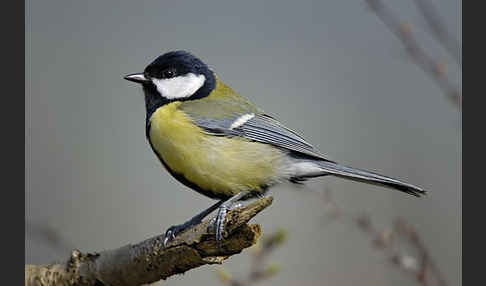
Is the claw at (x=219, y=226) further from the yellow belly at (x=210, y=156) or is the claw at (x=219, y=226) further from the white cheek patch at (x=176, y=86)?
the white cheek patch at (x=176, y=86)

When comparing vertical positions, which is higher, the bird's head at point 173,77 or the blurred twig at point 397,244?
the bird's head at point 173,77

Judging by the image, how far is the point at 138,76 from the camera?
2029 millimetres

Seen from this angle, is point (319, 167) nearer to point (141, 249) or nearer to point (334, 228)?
point (141, 249)

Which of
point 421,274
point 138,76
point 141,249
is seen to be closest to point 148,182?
point 138,76

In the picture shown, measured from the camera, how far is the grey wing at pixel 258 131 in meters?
1.90

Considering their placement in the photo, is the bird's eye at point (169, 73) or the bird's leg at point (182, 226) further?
the bird's eye at point (169, 73)

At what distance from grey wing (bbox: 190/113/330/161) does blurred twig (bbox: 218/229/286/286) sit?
357 millimetres

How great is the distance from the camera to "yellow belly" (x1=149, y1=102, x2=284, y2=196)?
180cm

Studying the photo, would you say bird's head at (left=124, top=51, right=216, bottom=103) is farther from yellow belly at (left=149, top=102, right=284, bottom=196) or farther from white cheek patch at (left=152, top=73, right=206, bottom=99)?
yellow belly at (left=149, top=102, right=284, bottom=196)

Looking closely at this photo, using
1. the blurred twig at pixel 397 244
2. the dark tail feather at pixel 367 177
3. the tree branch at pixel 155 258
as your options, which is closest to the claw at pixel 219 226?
the tree branch at pixel 155 258

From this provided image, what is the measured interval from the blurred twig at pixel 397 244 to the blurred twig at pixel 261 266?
0.54 ft

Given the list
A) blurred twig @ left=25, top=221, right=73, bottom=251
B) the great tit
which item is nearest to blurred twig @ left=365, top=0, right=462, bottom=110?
the great tit

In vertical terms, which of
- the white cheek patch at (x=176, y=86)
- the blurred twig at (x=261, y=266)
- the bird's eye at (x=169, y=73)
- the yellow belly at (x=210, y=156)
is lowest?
the blurred twig at (x=261, y=266)

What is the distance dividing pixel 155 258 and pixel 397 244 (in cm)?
68
